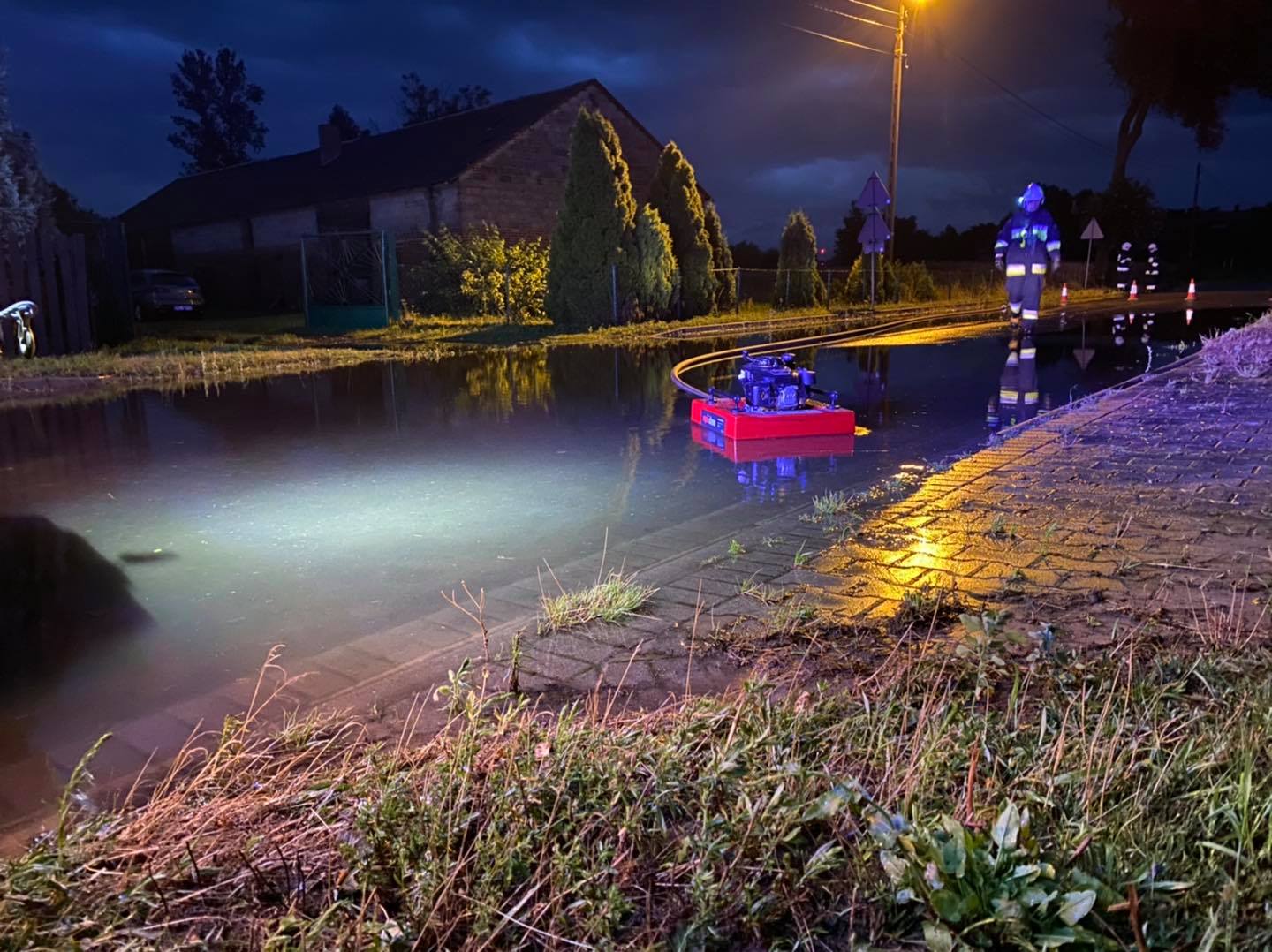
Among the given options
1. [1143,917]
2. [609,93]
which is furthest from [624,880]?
[609,93]

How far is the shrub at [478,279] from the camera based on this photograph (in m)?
26.8

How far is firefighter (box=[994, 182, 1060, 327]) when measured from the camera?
15297 millimetres

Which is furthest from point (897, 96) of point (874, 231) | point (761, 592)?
point (761, 592)

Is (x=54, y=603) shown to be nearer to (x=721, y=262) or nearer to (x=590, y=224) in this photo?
(x=590, y=224)

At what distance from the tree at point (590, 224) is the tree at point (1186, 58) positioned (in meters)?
35.2

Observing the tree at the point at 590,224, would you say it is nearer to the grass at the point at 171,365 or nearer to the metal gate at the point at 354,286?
the metal gate at the point at 354,286

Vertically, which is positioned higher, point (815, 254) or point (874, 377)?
point (815, 254)

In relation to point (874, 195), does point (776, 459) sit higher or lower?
lower

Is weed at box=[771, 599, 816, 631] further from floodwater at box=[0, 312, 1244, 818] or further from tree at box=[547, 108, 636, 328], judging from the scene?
tree at box=[547, 108, 636, 328]

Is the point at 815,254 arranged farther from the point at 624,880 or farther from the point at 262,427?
the point at 624,880

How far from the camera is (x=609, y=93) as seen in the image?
33281 millimetres

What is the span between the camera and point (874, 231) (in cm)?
2709

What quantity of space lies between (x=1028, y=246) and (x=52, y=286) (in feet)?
53.2

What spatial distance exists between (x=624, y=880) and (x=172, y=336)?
76.2 feet
